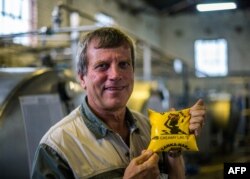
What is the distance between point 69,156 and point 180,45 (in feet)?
43.4

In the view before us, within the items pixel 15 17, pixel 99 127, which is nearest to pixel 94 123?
pixel 99 127

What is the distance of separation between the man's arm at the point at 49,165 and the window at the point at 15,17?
418 centimetres

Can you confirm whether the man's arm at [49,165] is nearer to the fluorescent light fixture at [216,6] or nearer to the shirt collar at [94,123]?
the shirt collar at [94,123]

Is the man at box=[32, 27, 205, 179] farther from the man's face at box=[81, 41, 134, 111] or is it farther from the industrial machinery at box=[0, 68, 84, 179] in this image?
the industrial machinery at box=[0, 68, 84, 179]

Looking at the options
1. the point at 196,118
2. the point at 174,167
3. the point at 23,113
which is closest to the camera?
the point at 196,118

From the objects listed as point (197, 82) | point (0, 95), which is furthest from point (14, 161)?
point (197, 82)

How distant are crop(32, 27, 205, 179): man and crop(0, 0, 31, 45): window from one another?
4.07 metres

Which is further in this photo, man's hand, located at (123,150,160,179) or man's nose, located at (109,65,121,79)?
man's nose, located at (109,65,121,79)

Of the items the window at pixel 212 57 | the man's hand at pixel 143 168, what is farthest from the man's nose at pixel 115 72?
the window at pixel 212 57

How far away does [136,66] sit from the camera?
23.0ft

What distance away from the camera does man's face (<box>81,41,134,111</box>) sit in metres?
1.34

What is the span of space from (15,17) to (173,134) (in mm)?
4823

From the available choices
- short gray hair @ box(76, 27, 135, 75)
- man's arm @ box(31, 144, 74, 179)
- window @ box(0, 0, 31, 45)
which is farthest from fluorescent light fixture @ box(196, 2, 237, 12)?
window @ box(0, 0, 31, 45)

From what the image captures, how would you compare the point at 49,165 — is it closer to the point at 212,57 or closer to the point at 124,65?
the point at 124,65
